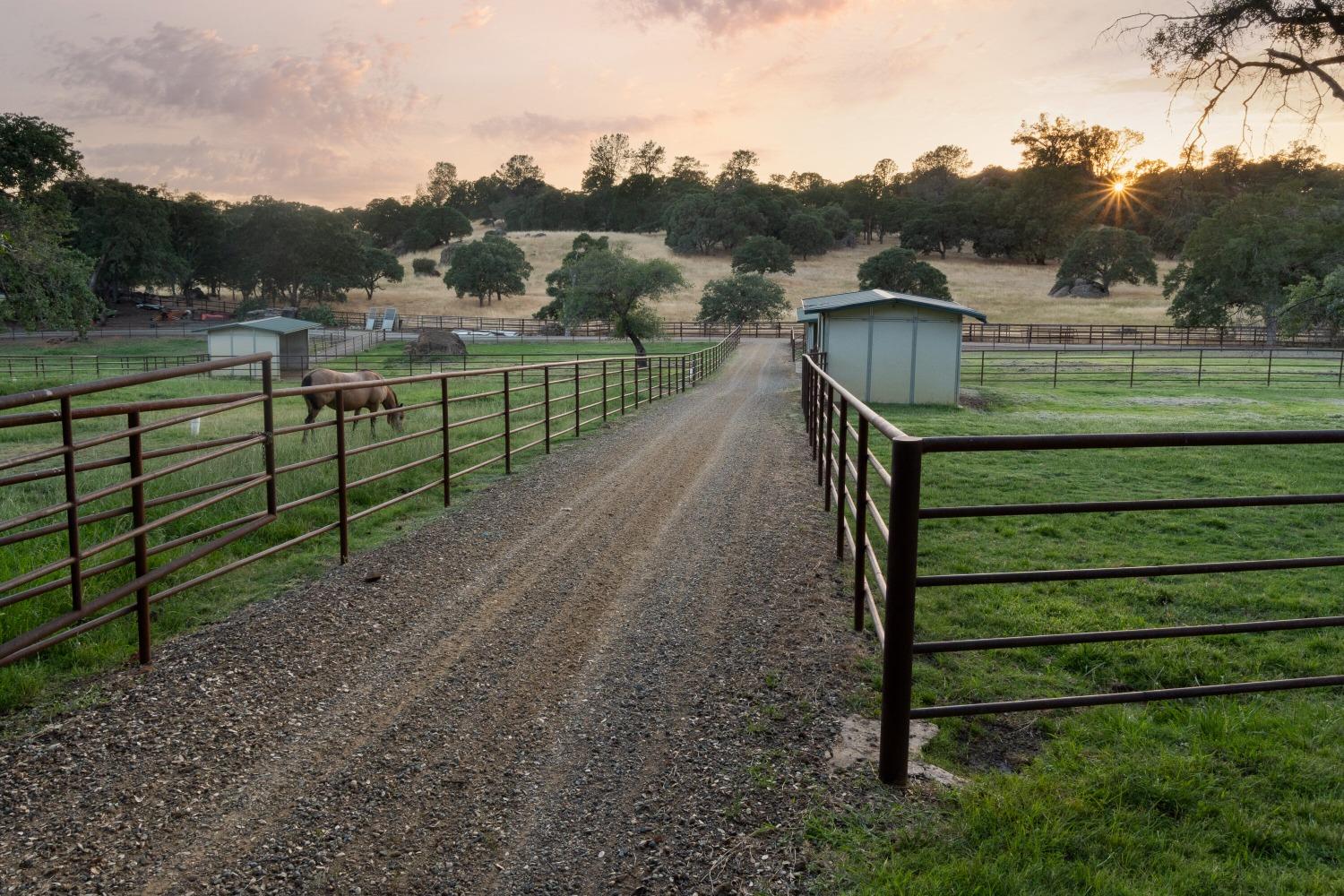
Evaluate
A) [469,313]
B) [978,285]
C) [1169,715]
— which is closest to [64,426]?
[1169,715]

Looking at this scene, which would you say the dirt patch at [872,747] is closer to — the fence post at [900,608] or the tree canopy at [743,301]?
the fence post at [900,608]

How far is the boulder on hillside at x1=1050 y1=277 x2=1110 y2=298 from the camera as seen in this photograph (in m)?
86.7

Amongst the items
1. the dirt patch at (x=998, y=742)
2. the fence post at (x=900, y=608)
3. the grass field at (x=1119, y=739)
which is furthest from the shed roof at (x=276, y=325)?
the fence post at (x=900, y=608)

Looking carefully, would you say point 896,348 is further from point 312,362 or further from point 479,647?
point 312,362

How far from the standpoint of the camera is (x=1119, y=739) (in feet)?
12.3

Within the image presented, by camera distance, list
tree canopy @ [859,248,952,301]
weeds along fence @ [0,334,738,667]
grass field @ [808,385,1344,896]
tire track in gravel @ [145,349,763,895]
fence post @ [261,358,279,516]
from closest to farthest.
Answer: grass field @ [808,385,1344,896], tire track in gravel @ [145,349,763,895], weeds along fence @ [0,334,738,667], fence post @ [261,358,279,516], tree canopy @ [859,248,952,301]

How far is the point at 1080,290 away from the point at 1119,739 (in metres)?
93.4

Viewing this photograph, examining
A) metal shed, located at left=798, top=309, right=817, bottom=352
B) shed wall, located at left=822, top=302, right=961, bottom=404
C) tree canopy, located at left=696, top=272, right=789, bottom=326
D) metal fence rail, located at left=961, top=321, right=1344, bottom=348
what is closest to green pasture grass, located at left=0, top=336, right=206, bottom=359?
tree canopy, located at left=696, top=272, right=789, bottom=326

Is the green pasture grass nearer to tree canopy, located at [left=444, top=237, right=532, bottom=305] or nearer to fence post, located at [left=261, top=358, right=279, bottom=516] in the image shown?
tree canopy, located at [left=444, top=237, right=532, bottom=305]

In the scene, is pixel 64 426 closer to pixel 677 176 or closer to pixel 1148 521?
pixel 1148 521

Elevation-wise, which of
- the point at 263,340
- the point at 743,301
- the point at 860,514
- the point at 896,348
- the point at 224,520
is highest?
the point at 743,301

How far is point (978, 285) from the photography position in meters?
91.7

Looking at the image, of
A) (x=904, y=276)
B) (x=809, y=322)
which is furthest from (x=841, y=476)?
(x=904, y=276)

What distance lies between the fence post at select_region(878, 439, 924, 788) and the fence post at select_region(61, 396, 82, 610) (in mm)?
3572
